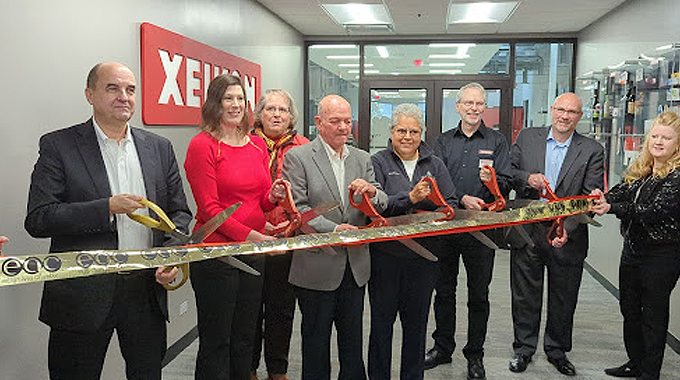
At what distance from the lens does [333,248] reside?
8.35 feet

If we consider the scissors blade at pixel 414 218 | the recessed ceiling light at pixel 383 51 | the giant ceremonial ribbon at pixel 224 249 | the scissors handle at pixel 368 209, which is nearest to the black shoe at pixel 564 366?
the giant ceremonial ribbon at pixel 224 249

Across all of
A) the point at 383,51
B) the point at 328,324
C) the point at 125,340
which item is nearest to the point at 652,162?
the point at 328,324

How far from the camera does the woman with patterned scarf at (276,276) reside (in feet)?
10.8

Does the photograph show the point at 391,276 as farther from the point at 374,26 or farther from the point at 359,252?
the point at 374,26

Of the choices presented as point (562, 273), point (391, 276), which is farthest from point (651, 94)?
point (391, 276)

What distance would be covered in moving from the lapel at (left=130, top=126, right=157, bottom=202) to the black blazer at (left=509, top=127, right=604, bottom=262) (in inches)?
81.1

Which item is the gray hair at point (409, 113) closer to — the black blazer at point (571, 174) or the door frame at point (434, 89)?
the black blazer at point (571, 174)

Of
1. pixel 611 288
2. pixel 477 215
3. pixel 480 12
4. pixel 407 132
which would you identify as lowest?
pixel 611 288

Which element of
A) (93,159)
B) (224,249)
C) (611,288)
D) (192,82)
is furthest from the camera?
(611,288)

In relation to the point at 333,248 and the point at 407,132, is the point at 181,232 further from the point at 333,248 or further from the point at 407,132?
the point at 407,132

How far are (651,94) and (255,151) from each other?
11.9 feet

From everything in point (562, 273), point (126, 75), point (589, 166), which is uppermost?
point (126, 75)

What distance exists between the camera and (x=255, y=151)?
2658 millimetres

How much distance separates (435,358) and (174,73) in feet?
8.24
